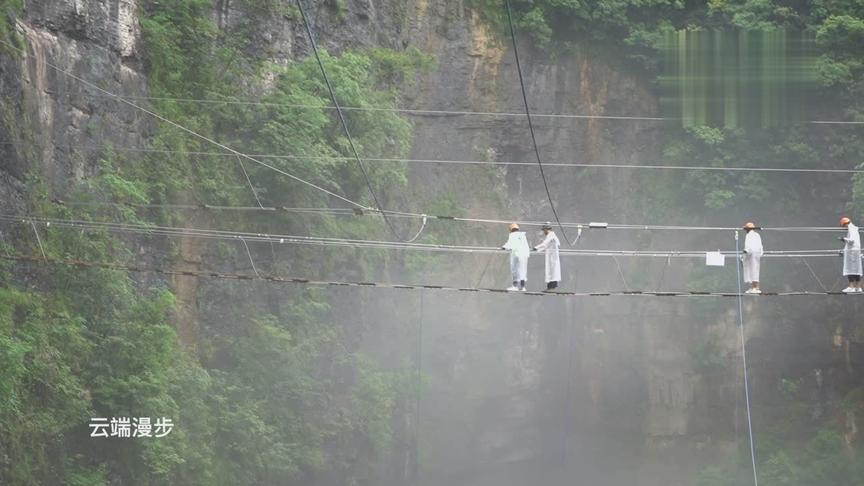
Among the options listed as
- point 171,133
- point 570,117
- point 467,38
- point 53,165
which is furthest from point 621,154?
point 53,165

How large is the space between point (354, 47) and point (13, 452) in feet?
55.1

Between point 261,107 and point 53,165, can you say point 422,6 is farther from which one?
point 53,165

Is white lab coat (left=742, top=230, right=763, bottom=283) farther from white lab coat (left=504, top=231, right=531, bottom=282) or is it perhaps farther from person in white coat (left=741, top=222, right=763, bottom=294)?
white lab coat (left=504, top=231, right=531, bottom=282)

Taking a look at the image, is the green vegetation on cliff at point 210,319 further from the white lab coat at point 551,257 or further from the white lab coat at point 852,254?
the white lab coat at point 852,254

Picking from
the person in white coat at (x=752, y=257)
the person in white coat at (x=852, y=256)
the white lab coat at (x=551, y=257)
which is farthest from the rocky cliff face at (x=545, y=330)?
the person in white coat at (x=852, y=256)

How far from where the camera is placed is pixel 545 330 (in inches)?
1725

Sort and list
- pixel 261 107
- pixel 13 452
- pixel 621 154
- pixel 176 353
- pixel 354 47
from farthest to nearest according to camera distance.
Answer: pixel 621 154 < pixel 354 47 < pixel 261 107 < pixel 176 353 < pixel 13 452

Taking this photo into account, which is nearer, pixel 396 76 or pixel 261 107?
pixel 261 107

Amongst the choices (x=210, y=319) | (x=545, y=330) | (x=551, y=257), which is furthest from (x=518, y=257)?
(x=545, y=330)

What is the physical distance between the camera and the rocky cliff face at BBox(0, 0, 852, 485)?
42.2 meters

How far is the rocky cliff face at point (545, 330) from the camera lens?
1663 inches

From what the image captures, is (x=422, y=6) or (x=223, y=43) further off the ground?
(x=422, y=6)

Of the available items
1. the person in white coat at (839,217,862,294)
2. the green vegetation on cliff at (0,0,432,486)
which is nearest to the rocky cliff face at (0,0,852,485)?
the green vegetation on cliff at (0,0,432,486)

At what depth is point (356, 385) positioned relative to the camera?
3597 cm
